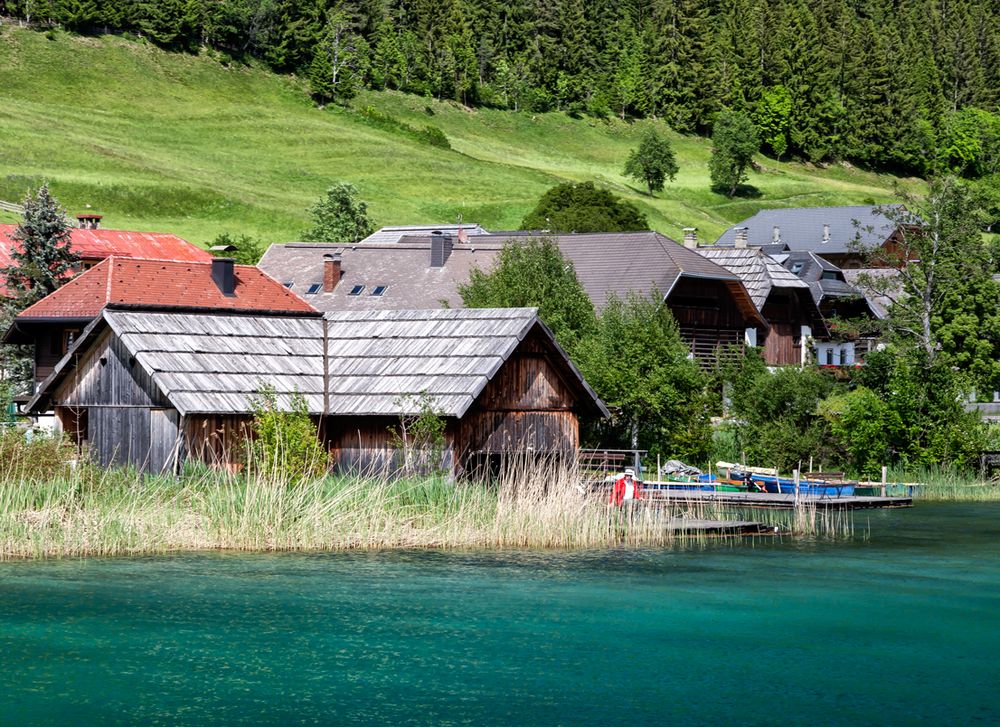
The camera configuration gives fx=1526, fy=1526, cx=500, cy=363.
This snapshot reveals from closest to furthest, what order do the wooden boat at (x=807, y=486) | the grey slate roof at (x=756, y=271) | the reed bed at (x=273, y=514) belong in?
the reed bed at (x=273, y=514)
the wooden boat at (x=807, y=486)
the grey slate roof at (x=756, y=271)

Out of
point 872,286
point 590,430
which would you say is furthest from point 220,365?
point 872,286

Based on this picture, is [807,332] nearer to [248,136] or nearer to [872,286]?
[872,286]

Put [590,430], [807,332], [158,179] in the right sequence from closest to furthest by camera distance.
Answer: [590,430]
[807,332]
[158,179]

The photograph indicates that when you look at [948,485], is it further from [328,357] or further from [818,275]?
[818,275]

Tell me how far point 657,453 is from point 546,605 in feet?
73.6

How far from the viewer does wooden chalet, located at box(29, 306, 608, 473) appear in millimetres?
35781

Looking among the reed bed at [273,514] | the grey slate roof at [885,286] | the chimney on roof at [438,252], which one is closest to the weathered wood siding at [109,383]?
the reed bed at [273,514]

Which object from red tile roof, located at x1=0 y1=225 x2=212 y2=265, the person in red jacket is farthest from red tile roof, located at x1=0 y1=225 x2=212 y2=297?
the person in red jacket

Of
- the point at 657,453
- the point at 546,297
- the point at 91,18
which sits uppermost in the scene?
the point at 91,18

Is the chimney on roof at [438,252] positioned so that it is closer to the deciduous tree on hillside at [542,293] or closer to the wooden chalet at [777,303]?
the deciduous tree on hillside at [542,293]

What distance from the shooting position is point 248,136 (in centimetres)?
11894

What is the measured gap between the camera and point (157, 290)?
45594 millimetres

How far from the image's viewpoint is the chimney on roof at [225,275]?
152 ft

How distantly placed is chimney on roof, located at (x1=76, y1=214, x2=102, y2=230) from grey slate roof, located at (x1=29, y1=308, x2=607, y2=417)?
123 feet
